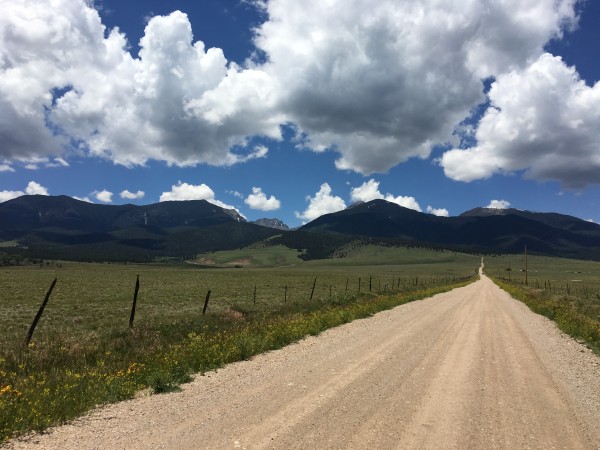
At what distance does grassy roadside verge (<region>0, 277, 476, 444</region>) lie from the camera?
7.96m

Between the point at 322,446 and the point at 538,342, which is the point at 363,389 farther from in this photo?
the point at 538,342

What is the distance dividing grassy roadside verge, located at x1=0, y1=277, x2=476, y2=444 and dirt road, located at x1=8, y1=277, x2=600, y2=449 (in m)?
0.60

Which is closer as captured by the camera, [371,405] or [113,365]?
[371,405]

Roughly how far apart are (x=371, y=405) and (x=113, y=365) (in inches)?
302

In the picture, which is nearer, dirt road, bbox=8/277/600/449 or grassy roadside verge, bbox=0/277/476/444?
dirt road, bbox=8/277/600/449

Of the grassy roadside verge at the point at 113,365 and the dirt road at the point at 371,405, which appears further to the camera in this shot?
the grassy roadside verge at the point at 113,365

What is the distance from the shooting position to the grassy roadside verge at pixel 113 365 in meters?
7.96

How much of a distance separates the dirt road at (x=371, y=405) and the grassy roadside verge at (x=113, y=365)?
60 centimetres

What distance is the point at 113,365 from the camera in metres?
11.8

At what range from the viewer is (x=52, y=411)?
782cm

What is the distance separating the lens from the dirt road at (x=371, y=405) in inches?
277

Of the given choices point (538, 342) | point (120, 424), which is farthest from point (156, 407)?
point (538, 342)

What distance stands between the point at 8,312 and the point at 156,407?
2785 cm

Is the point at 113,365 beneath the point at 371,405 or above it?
beneath
